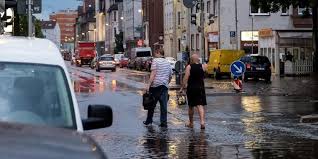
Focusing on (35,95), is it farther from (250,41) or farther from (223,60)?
(250,41)

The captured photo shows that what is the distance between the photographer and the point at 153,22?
4230 inches

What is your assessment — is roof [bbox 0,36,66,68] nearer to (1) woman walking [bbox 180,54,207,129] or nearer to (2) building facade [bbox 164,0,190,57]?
(1) woman walking [bbox 180,54,207,129]

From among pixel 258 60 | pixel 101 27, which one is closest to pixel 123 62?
pixel 258 60

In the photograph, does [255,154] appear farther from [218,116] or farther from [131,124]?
[218,116]

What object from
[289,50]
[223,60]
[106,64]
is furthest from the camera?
[106,64]

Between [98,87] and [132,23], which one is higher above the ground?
[132,23]

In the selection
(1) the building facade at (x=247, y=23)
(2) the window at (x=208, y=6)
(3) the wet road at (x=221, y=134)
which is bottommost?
(3) the wet road at (x=221, y=134)

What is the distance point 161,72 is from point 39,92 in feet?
34.5

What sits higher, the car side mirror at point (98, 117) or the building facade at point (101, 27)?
the building facade at point (101, 27)

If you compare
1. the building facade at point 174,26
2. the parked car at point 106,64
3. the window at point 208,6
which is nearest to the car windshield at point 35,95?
the window at point 208,6

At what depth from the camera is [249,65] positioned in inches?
1775

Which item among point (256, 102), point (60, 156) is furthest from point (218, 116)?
point (60, 156)

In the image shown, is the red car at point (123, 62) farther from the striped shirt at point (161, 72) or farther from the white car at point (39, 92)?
the white car at point (39, 92)

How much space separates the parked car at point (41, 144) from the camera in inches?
168
